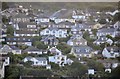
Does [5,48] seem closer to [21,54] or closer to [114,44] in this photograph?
[21,54]

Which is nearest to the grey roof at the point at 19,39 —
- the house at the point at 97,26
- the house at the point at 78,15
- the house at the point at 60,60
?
the house at the point at 60,60

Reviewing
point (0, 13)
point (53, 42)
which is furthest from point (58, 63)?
point (0, 13)

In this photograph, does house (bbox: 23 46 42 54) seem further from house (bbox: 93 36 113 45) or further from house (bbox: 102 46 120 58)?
house (bbox: 102 46 120 58)

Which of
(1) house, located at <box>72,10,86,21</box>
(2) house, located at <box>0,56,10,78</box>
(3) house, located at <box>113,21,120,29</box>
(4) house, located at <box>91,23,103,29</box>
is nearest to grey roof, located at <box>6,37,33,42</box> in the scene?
(2) house, located at <box>0,56,10,78</box>

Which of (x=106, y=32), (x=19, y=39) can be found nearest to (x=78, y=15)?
(x=106, y=32)

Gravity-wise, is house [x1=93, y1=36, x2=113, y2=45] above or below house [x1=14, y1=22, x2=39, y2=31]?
below

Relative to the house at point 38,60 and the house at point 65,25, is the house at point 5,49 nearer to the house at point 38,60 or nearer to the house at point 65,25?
the house at point 38,60
